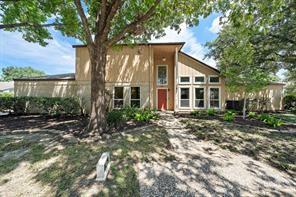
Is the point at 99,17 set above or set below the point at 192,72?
above

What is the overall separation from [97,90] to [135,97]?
704 centimetres

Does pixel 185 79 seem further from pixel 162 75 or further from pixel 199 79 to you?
pixel 162 75

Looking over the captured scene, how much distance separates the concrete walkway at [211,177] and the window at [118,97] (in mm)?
9555

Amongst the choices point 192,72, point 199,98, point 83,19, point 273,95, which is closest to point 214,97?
point 199,98

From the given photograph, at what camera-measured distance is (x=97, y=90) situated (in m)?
8.09

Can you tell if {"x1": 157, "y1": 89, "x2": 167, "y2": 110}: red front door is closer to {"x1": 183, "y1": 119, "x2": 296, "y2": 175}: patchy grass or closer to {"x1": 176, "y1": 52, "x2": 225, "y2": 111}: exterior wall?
{"x1": 176, "y1": 52, "x2": 225, "y2": 111}: exterior wall

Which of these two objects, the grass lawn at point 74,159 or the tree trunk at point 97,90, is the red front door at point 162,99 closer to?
the grass lawn at point 74,159

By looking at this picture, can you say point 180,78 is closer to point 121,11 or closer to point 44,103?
point 121,11

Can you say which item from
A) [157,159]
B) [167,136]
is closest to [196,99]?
[167,136]

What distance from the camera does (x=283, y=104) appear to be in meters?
19.7

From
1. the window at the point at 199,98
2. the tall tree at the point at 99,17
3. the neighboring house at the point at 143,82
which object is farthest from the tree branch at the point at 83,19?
the window at the point at 199,98

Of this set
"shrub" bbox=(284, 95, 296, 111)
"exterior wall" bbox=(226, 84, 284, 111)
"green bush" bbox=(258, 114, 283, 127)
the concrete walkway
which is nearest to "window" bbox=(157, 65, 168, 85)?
"green bush" bbox=(258, 114, 283, 127)

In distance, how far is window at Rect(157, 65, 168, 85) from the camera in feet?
57.1

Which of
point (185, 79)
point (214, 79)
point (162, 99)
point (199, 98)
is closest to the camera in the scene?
point (214, 79)
